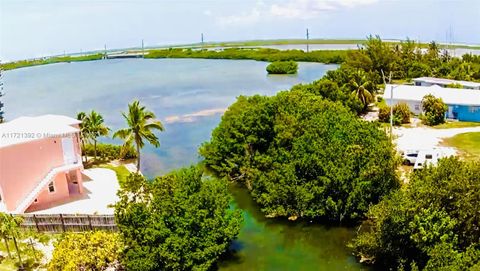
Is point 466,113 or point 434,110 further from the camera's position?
point 466,113

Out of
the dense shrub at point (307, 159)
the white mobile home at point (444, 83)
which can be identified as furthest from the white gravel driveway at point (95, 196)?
the white mobile home at point (444, 83)

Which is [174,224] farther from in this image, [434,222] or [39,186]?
[434,222]

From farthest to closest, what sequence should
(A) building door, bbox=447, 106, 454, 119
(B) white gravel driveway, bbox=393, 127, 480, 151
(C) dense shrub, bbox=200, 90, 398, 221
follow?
(A) building door, bbox=447, 106, 454, 119 → (B) white gravel driveway, bbox=393, 127, 480, 151 → (C) dense shrub, bbox=200, 90, 398, 221

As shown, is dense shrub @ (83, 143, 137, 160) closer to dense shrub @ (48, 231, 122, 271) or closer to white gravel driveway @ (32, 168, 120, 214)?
white gravel driveway @ (32, 168, 120, 214)

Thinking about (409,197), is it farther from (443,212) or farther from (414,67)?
(414,67)

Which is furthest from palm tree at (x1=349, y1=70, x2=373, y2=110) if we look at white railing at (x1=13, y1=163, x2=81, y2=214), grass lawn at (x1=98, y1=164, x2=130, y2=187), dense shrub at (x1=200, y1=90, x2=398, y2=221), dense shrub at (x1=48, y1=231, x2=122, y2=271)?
dense shrub at (x1=48, y1=231, x2=122, y2=271)

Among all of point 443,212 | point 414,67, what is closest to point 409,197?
point 443,212

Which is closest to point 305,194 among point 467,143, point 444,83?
point 467,143

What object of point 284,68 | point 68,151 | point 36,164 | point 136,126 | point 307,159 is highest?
point 284,68
